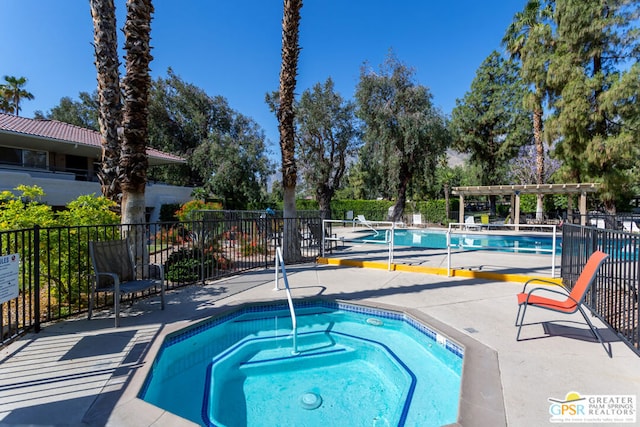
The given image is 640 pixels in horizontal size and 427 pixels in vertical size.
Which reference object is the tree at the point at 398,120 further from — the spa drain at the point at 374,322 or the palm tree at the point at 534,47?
the spa drain at the point at 374,322

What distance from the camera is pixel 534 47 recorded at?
19047mm

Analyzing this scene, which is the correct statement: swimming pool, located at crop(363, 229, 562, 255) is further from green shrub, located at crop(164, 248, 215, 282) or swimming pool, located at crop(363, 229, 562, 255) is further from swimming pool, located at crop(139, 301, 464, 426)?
swimming pool, located at crop(139, 301, 464, 426)

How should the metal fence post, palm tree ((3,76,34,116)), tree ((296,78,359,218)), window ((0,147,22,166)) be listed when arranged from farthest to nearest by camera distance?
palm tree ((3,76,34,116)), tree ((296,78,359,218)), window ((0,147,22,166)), the metal fence post

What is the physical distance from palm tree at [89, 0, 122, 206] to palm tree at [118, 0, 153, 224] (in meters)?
1.01

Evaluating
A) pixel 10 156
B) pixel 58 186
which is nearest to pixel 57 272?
pixel 58 186

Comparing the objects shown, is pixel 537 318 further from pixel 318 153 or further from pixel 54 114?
pixel 54 114

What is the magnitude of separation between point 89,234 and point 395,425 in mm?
5231

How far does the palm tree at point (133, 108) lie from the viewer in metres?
6.22

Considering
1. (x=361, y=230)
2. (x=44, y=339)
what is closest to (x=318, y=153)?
(x=361, y=230)

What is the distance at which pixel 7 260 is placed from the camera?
3.43m

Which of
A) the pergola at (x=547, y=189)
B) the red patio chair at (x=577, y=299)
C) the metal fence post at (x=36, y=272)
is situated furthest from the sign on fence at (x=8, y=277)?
the pergola at (x=547, y=189)

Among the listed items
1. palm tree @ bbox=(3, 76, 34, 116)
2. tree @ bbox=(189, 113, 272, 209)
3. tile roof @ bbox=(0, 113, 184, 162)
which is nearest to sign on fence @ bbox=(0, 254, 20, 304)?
tile roof @ bbox=(0, 113, 184, 162)
